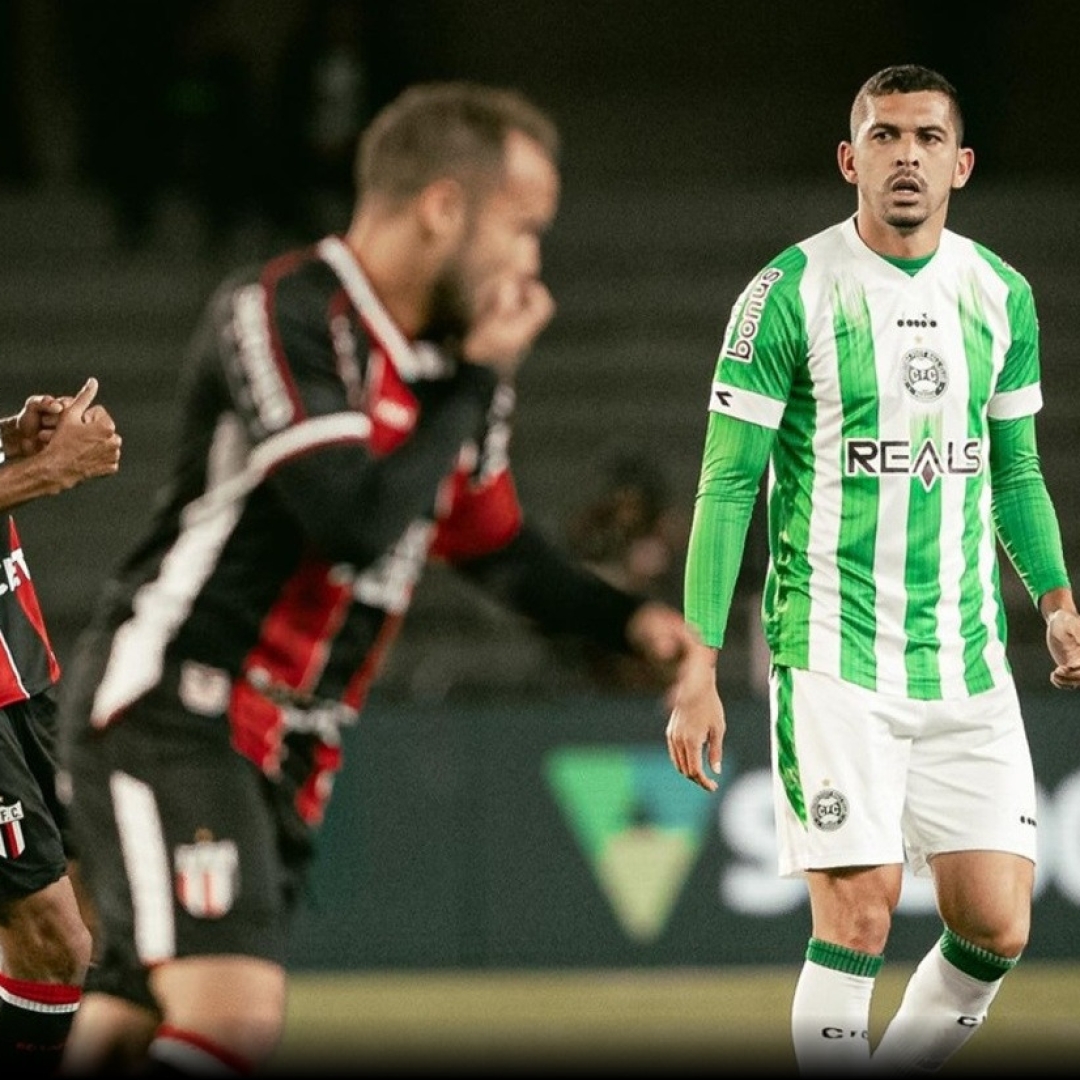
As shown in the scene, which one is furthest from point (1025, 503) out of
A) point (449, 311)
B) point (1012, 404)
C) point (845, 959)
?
point (449, 311)

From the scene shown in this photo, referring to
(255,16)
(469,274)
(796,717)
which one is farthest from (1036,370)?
(255,16)

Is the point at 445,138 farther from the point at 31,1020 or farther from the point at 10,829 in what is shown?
the point at 31,1020

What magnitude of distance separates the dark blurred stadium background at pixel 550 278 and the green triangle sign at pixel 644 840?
0.01 m

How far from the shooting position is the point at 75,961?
5.23 m

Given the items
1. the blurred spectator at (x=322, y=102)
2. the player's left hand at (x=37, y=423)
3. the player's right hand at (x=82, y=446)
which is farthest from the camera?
the blurred spectator at (x=322, y=102)

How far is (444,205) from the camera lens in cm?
375

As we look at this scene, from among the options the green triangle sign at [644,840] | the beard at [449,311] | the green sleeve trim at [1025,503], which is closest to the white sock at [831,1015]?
the green sleeve trim at [1025,503]

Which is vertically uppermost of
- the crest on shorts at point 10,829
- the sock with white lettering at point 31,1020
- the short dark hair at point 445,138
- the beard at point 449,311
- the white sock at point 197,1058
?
the short dark hair at point 445,138

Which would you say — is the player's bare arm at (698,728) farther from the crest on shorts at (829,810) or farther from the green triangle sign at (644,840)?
the green triangle sign at (644,840)

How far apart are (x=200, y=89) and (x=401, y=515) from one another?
9.70 meters

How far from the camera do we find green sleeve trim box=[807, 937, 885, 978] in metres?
4.85

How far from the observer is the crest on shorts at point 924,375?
4988mm

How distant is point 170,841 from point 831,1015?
5.32 ft

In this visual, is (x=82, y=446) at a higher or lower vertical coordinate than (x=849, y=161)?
lower
